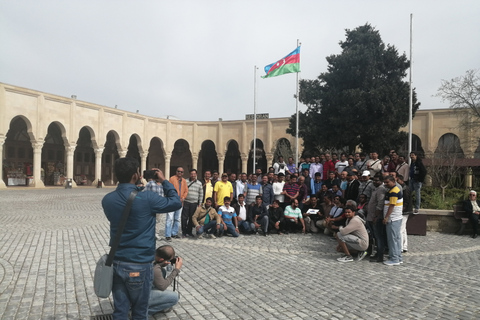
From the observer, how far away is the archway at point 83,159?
34.4m

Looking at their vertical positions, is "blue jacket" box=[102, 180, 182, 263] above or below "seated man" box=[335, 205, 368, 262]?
above

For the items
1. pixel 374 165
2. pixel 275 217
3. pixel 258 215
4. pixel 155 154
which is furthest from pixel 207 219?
pixel 155 154

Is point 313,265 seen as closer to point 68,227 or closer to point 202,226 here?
point 202,226

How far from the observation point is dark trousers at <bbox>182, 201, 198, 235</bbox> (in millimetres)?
9750

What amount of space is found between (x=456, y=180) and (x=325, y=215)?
16.2m

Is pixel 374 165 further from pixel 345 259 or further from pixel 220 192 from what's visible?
pixel 220 192

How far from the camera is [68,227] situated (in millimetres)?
10602

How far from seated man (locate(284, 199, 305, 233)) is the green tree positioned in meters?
9.49

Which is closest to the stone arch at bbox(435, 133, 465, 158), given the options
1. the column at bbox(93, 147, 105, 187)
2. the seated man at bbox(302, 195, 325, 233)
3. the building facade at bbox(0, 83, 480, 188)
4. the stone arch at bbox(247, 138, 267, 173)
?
the building facade at bbox(0, 83, 480, 188)

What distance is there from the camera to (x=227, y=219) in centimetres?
1009

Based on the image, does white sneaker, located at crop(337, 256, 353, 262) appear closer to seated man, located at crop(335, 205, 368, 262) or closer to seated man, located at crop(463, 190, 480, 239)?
seated man, located at crop(335, 205, 368, 262)

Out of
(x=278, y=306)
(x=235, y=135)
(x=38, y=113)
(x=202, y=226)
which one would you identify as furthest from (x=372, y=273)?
(x=235, y=135)

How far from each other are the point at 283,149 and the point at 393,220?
2365 centimetres

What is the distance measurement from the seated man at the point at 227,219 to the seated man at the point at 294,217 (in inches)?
62.6
